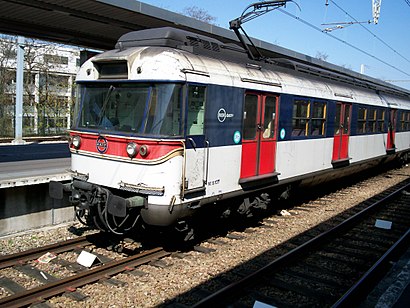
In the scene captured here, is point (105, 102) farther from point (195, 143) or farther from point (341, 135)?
point (341, 135)

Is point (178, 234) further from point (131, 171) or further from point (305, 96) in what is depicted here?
point (305, 96)

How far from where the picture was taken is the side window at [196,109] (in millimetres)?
6328

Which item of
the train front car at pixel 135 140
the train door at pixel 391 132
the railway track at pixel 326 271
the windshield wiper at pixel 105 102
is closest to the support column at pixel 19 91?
the train front car at pixel 135 140

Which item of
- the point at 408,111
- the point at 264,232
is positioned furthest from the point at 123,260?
the point at 408,111

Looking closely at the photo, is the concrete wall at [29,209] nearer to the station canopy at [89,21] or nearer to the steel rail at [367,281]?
the station canopy at [89,21]

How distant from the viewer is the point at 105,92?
6.79 metres

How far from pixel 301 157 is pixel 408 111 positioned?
1264 centimetres

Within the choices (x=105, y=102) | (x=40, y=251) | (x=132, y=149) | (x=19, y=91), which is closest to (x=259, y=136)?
(x=132, y=149)

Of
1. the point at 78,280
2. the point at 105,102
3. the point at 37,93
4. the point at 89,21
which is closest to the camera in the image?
the point at 78,280

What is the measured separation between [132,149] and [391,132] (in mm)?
14012

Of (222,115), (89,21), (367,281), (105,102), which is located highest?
(89,21)

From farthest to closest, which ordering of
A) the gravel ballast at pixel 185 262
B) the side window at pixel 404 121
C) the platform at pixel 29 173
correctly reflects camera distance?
the side window at pixel 404 121 → the platform at pixel 29 173 → the gravel ballast at pixel 185 262

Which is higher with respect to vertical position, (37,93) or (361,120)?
(37,93)

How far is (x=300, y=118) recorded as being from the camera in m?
9.62
